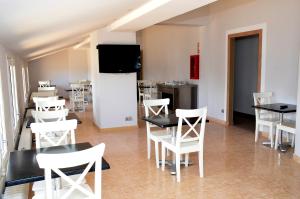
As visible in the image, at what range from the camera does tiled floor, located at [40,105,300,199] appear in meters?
3.05

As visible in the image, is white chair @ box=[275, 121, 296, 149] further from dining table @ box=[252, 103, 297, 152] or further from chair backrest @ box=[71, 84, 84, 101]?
chair backrest @ box=[71, 84, 84, 101]

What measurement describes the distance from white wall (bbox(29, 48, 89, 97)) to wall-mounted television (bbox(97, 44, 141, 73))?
719cm

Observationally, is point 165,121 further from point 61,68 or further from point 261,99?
point 61,68

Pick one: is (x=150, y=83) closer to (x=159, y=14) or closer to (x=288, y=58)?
(x=288, y=58)

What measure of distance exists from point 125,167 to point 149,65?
7.56m

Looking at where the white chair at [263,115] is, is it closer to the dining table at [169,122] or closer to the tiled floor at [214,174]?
the tiled floor at [214,174]

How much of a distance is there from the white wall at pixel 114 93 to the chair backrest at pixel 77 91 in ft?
9.52

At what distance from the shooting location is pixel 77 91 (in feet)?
30.2

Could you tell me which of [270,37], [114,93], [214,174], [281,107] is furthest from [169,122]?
[270,37]

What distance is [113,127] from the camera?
19.9 feet

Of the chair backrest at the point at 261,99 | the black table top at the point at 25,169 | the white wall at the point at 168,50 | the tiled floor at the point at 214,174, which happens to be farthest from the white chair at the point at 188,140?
the white wall at the point at 168,50

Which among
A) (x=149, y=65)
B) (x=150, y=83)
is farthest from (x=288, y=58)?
(x=149, y=65)

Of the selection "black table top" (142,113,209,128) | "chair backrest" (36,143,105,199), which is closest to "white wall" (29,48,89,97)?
"black table top" (142,113,209,128)

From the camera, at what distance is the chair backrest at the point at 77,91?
8932 millimetres
